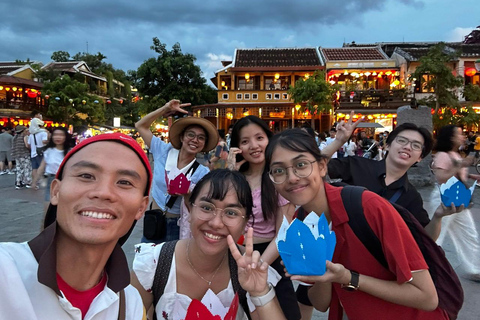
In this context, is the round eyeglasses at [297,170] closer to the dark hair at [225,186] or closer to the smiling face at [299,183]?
the smiling face at [299,183]

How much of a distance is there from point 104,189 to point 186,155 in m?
2.17

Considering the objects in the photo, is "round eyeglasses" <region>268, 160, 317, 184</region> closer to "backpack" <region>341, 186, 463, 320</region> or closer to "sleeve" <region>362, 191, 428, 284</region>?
"backpack" <region>341, 186, 463, 320</region>

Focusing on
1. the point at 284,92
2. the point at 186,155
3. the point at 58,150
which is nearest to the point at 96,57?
the point at 284,92

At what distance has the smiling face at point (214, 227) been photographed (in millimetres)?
1726

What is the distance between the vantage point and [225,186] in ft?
5.93

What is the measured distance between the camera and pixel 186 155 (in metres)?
3.32

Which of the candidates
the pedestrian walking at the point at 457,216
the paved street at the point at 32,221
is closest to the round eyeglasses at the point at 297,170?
the pedestrian walking at the point at 457,216

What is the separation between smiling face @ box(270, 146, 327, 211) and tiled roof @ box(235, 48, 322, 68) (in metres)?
26.4

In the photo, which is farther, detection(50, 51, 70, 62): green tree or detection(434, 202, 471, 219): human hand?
detection(50, 51, 70, 62): green tree

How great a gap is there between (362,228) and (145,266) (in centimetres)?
104

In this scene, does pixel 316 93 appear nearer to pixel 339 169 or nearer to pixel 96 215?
pixel 339 169

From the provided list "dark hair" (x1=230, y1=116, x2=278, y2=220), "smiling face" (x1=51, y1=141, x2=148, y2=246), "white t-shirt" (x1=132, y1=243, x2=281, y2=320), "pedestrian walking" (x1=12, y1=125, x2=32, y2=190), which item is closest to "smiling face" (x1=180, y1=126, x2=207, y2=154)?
"dark hair" (x1=230, y1=116, x2=278, y2=220)

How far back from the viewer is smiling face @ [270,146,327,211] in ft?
5.26

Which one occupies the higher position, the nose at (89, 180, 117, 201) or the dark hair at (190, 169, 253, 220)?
the nose at (89, 180, 117, 201)
